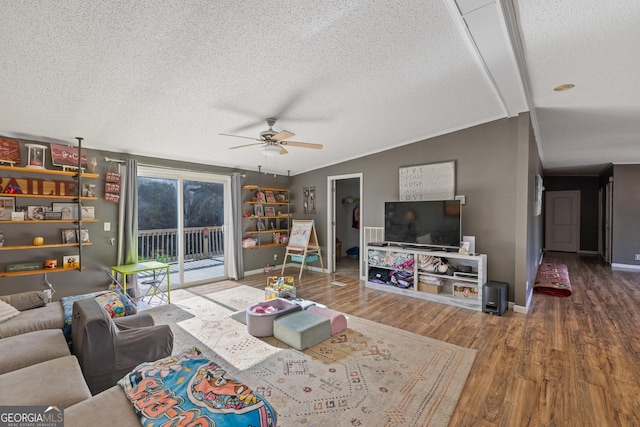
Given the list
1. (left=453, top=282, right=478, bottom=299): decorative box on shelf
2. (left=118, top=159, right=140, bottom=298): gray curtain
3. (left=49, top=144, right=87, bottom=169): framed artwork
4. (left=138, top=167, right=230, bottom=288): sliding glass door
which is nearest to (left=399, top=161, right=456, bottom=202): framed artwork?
(left=453, top=282, right=478, bottom=299): decorative box on shelf

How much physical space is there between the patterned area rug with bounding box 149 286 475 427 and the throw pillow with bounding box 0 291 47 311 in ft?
3.81

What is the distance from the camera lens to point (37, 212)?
3.59m

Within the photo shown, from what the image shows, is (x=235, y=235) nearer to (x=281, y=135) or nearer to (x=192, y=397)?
(x=281, y=135)

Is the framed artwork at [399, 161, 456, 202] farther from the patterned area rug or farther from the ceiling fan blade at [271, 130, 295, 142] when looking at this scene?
the ceiling fan blade at [271, 130, 295, 142]

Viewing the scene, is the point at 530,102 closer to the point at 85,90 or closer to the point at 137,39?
the point at 137,39

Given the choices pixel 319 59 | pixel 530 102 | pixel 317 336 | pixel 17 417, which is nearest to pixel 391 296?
pixel 317 336

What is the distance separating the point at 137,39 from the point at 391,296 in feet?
14.2

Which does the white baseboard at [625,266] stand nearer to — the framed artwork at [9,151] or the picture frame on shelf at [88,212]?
the picture frame on shelf at [88,212]

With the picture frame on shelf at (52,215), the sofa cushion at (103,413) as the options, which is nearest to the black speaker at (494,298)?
the sofa cushion at (103,413)

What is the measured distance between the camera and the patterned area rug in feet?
6.35

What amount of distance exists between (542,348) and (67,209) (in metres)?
5.84

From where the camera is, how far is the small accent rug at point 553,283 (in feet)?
15.2

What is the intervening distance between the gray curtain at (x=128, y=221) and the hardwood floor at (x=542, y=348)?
2066 mm

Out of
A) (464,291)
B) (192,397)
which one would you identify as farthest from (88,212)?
(464,291)
